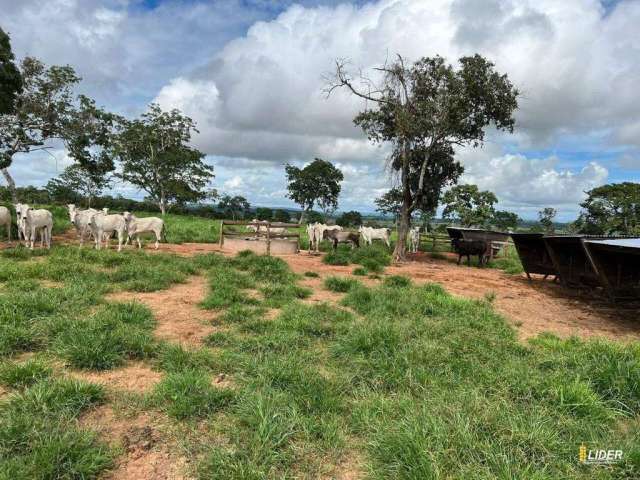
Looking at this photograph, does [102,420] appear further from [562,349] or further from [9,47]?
[9,47]

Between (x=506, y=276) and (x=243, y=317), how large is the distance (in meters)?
11.4

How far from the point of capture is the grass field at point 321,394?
274cm

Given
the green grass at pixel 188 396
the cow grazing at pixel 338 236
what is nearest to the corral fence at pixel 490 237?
the cow grazing at pixel 338 236

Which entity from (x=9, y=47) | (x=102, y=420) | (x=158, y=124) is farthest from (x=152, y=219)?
(x=158, y=124)

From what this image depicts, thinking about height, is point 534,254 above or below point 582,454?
above

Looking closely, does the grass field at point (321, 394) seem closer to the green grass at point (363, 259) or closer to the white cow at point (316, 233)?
the green grass at point (363, 259)

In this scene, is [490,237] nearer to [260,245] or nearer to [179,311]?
[260,245]

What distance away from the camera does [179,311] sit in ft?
20.8

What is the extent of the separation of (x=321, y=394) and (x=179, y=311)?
3577 mm

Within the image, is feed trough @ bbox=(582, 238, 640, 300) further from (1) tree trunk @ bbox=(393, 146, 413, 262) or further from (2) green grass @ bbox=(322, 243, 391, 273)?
(1) tree trunk @ bbox=(393, 146, 413, 262)

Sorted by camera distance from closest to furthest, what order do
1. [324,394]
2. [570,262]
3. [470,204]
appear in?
[324,394], [570,262], [470,204]

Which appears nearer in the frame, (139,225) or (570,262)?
(570,262)

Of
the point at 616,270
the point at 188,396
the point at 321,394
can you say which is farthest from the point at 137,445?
the point at 616,270

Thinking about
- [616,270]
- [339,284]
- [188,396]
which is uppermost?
[616,270]
